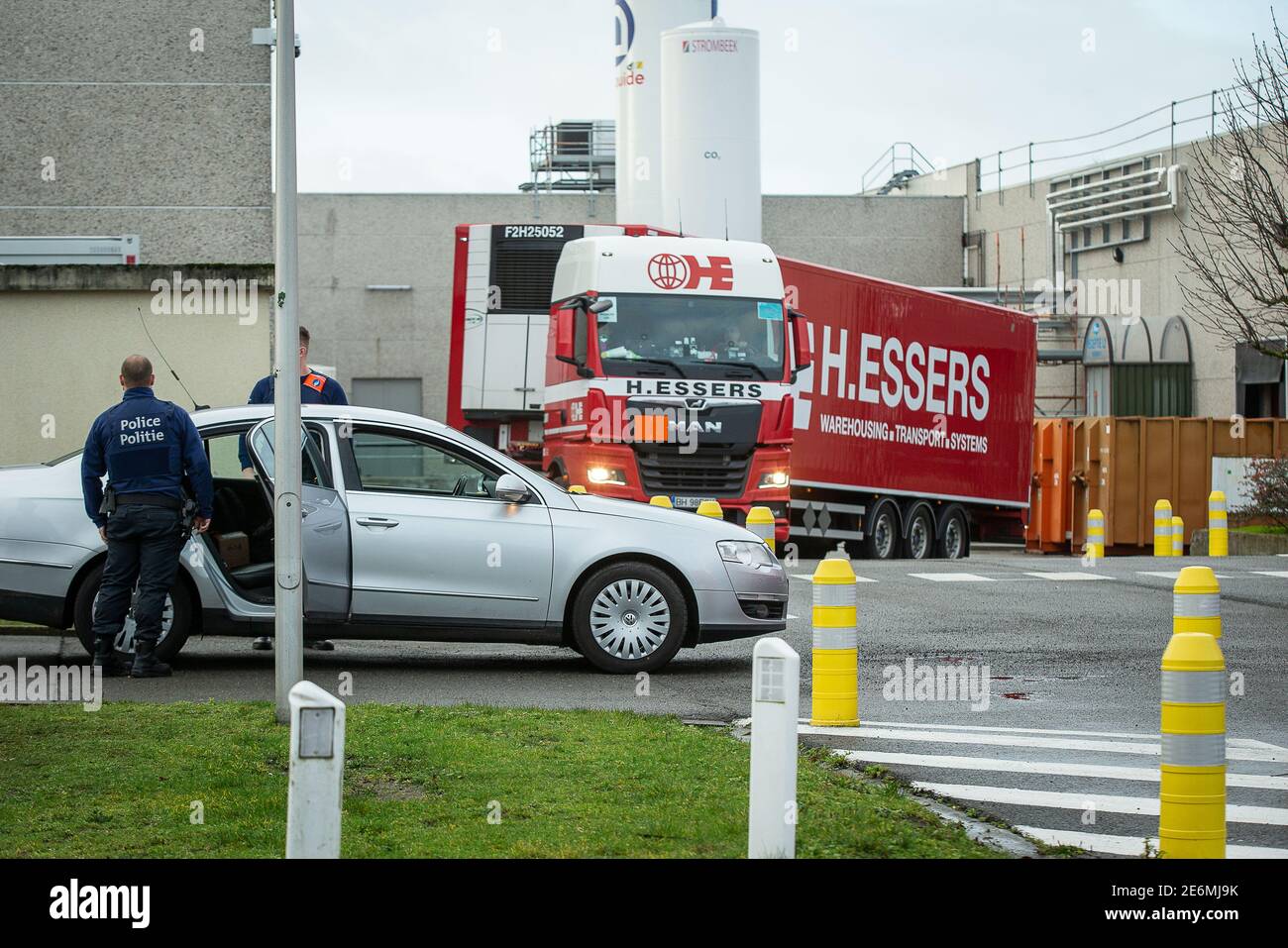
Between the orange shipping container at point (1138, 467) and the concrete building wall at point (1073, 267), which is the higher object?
the concrete building wall at point (1073, 267)

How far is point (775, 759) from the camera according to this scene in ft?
18.2

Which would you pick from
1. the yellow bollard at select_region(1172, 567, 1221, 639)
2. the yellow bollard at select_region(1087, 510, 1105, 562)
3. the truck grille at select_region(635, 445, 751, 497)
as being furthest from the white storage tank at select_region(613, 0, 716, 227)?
the yellow bollard at select_region(1172, 567, 1221, 639)

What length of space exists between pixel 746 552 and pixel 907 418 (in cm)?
1292

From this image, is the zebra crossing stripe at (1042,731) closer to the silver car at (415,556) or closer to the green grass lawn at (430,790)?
the green grass lawn at (430,790)

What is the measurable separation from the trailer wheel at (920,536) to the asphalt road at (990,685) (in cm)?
732

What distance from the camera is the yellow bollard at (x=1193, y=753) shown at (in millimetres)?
5684

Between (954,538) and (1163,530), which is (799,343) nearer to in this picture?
(954,538)

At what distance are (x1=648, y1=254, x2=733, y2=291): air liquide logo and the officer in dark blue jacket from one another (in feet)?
30.5

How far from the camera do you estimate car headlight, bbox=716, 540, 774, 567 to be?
11.3 meters

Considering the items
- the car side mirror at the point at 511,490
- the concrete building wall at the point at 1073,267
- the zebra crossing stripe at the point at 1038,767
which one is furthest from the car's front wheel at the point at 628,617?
the concrete building wall at the point at 1073,267

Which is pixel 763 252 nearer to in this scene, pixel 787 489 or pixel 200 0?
pixel 787 489

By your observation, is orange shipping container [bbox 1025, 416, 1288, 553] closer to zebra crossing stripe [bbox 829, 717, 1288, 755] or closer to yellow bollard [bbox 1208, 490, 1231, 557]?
yellow bollard [bbox 1208, 490, 1231, 557]

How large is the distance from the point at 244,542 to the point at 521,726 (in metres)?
3.23
